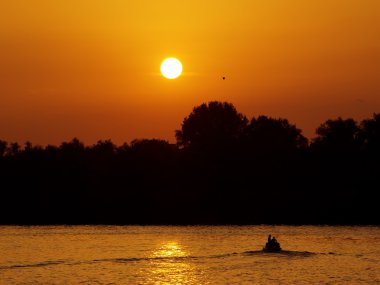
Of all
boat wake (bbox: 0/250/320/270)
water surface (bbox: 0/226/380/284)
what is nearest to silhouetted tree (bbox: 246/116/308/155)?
water surface (bbox: 0/226/380/284)

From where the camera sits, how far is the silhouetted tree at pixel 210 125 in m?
173

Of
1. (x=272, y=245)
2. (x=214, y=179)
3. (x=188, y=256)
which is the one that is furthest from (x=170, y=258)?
(x=214, y=179)

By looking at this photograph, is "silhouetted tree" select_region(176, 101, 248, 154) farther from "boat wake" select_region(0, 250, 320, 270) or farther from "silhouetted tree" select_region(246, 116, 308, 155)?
"boat wake" select_region(0, 250, 320, 270)

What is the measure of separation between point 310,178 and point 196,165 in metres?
21.2

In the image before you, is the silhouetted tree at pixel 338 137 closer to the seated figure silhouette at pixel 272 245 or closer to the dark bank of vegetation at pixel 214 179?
the dark bank of vegetation at pixel 214 179

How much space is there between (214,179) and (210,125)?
13662 mm

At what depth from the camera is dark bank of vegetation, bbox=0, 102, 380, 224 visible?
163000 millimetres

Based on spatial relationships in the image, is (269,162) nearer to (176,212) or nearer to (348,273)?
(176,212)

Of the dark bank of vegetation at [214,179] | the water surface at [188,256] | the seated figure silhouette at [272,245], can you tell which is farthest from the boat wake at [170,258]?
the dark bank of vegetation at [214,179]

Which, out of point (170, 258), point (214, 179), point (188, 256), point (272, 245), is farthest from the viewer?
point (214, 179)

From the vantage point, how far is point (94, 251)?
105938mm

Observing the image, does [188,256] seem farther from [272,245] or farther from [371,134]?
[371,134]

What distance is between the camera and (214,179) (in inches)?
6585

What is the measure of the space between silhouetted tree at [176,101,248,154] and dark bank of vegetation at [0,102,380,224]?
0.64ft
